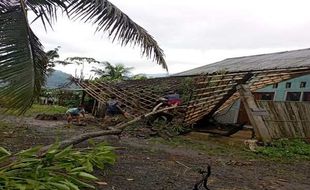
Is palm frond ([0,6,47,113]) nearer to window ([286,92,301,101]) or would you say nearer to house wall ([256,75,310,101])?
house wall ([256,75,310,101])

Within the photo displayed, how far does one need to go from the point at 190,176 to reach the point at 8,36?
297 centimetres

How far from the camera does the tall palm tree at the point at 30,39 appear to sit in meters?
3.73

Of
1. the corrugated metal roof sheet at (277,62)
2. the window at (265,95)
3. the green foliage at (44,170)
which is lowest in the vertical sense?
the green foliage at (44,170)

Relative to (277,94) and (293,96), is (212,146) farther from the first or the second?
(277,94)

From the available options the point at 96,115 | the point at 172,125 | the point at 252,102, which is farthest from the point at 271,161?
the point at 96,115

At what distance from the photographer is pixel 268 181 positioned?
17.5 feet

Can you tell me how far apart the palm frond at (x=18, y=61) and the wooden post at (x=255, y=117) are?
5.24m

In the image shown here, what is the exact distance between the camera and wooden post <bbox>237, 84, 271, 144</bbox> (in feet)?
26.8

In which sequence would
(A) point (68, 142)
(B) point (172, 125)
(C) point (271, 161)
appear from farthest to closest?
(B) point (172, 125), (C) point (271, 161), (A) point (68, 142)

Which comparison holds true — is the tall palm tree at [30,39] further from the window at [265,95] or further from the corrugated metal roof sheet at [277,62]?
the window at [265,95]

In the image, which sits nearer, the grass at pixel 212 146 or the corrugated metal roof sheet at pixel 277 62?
the grass at pixel 212 146

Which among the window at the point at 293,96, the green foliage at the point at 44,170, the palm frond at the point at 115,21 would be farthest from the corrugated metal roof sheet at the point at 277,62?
the green foliage at the point at 44,170

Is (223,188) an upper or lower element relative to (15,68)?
lower

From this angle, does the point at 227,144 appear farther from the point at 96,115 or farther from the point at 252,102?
the point at 96,115
